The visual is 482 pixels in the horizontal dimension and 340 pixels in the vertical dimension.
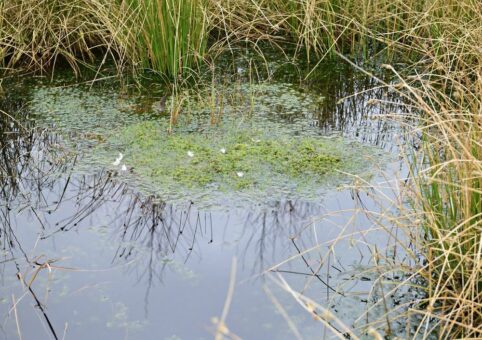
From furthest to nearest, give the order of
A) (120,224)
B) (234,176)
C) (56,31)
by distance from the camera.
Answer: (56,31) → (234,176) → (120,224)

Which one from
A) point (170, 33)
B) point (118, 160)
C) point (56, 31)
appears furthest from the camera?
point (56, 31)

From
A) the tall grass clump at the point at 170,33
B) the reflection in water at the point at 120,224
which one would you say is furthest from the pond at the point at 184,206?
the tall grass clump at the point at 170,33

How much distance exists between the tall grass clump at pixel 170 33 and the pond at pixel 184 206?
0.22m

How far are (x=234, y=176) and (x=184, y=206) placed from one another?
0.96ft

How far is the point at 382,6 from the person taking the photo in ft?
14.4

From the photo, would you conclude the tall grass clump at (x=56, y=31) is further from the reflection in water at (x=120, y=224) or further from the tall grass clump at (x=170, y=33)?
the reflection in water at (x=120, y=224)

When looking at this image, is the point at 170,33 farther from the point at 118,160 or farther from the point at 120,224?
the point at 120,224

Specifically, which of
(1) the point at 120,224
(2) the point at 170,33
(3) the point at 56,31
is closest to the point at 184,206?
(1) the point at 120,224

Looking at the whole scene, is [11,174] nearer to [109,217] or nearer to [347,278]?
[109,217]

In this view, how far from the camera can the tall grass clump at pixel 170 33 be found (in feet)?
12.4

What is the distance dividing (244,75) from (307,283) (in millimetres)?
2050

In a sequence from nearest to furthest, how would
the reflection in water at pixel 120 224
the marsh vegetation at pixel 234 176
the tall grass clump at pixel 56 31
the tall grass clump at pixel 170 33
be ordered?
the marsh vegetation at pixel 234 176
the reflection in water at pixel 120 224
the tall grass clump at pixel 170 33
the tall grass clump at pixel 56 31

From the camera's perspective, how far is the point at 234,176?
2.90 m

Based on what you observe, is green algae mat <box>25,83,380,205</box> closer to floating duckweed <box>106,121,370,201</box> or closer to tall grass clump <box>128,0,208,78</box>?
floating duckweed <box>106,121,370,201</box>
